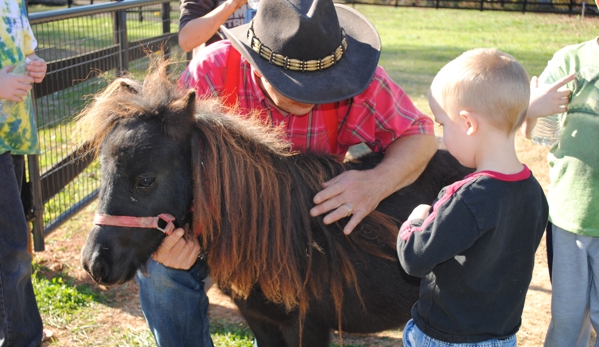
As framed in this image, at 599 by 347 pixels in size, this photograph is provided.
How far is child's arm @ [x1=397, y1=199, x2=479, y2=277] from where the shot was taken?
1838 mm

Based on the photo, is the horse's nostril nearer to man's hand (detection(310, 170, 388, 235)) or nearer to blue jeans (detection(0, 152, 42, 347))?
man's hand (detection(310, 170, 388, 235))

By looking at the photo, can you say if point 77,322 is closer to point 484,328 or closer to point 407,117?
point 407,117

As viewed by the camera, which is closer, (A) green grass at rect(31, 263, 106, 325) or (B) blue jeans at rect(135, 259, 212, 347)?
(B) blue jeans at rect(135, 259, 212, 347)

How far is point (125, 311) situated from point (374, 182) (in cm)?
213

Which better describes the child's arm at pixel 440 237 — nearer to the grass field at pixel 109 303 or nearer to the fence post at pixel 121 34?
the grass field at pixel 109 303

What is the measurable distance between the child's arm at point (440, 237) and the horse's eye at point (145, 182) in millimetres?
955

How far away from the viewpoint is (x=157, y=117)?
2203mm

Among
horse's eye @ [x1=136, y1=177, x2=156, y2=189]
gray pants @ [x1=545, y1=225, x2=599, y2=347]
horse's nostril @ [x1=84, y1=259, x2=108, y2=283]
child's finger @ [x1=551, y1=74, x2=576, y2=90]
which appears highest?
child's finger @ [x1=551, y1=74, x2=576, y2=90]

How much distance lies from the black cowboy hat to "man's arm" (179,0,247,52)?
988mm

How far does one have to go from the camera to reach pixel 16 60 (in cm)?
287

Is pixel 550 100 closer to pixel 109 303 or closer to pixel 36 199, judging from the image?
pixel 109 303

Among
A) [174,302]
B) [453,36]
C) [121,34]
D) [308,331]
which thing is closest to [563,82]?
[308,331]

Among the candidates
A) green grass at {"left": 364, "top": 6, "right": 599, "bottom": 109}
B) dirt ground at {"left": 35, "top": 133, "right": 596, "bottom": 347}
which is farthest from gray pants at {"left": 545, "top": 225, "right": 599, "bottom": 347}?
green grass at {"left": 364, "top": 6, "right": 599, "bottom": 109}

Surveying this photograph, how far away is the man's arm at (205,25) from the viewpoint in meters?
3.43
